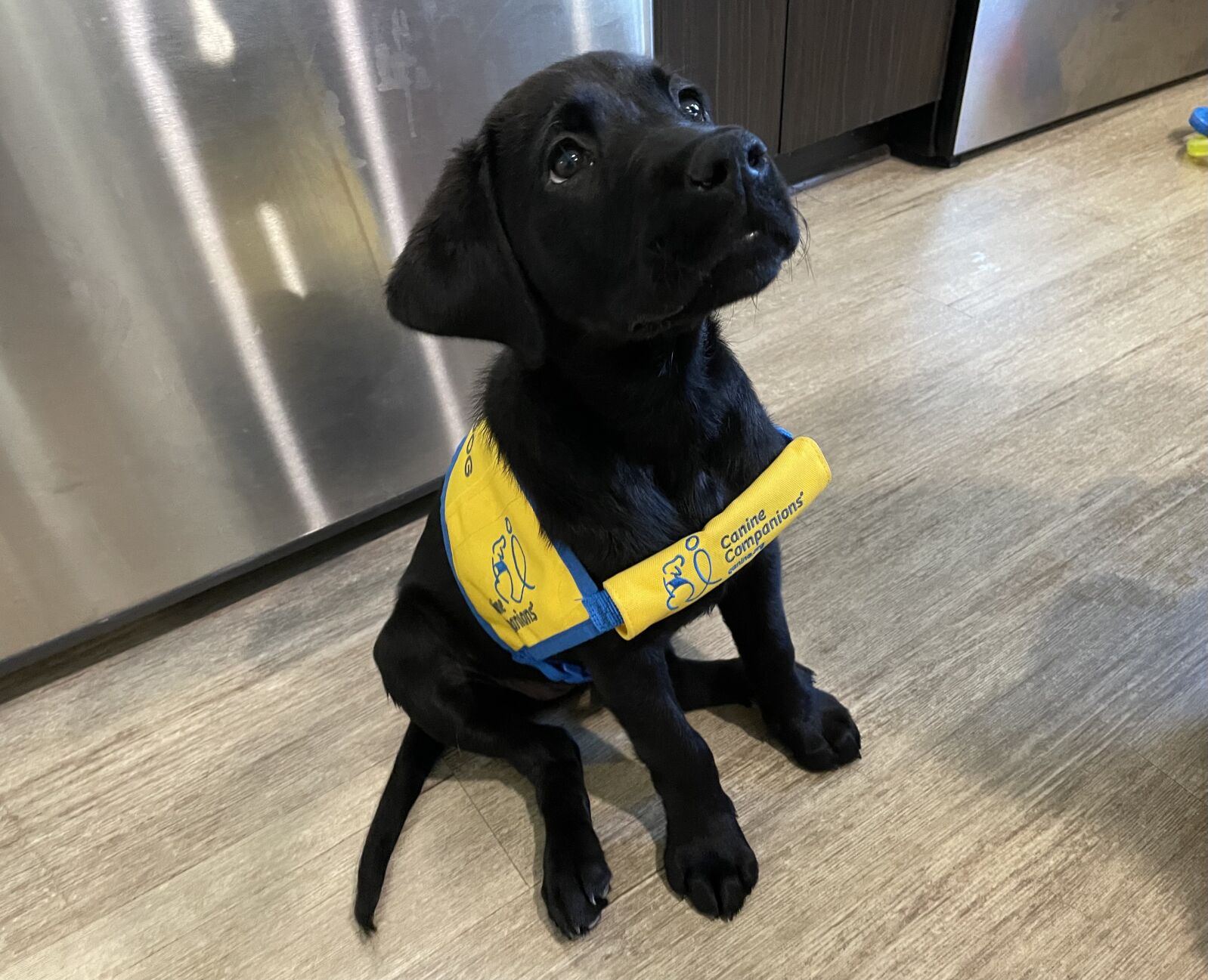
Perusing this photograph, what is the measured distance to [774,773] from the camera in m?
1.29

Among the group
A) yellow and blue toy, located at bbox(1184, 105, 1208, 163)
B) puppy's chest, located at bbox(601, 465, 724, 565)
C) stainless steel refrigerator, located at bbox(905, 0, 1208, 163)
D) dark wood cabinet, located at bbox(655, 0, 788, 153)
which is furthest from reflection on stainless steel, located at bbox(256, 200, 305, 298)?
yellow and blue toy, located at bbox(1184, 105, 1208, 163)

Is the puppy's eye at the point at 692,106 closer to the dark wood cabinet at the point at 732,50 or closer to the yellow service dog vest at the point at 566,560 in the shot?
the yellow service dog vest at the point at 566,560

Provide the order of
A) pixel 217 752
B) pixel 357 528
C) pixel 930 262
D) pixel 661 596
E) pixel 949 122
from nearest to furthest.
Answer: pixel 661 596
pixel 217 752
pixel 357 528
pixel 930 262
pixel 949 122

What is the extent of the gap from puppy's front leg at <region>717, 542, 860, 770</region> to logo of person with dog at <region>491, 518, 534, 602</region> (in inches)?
12.0

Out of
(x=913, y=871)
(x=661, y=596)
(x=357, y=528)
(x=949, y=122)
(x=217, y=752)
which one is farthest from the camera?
(x=949, y=122)

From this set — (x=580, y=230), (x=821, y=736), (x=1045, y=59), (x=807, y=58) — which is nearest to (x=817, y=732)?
(x=821, y=736)

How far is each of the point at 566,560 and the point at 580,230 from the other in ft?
1.20

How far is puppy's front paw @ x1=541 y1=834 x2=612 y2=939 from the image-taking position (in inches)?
44.0

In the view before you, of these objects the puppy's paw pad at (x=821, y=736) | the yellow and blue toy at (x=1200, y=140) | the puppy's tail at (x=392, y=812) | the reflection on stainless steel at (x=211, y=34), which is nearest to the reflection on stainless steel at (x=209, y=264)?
the reflection on stainless steel at (x=211, y=34)

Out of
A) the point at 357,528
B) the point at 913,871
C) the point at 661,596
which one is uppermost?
the point at 661,596

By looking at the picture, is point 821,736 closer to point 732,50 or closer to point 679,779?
point 679,779

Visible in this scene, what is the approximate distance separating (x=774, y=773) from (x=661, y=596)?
18.0 inches

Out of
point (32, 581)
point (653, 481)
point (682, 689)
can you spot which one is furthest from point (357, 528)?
point (653, 481)

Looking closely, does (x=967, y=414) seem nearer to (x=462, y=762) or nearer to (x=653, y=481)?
(x=653, y=481)
